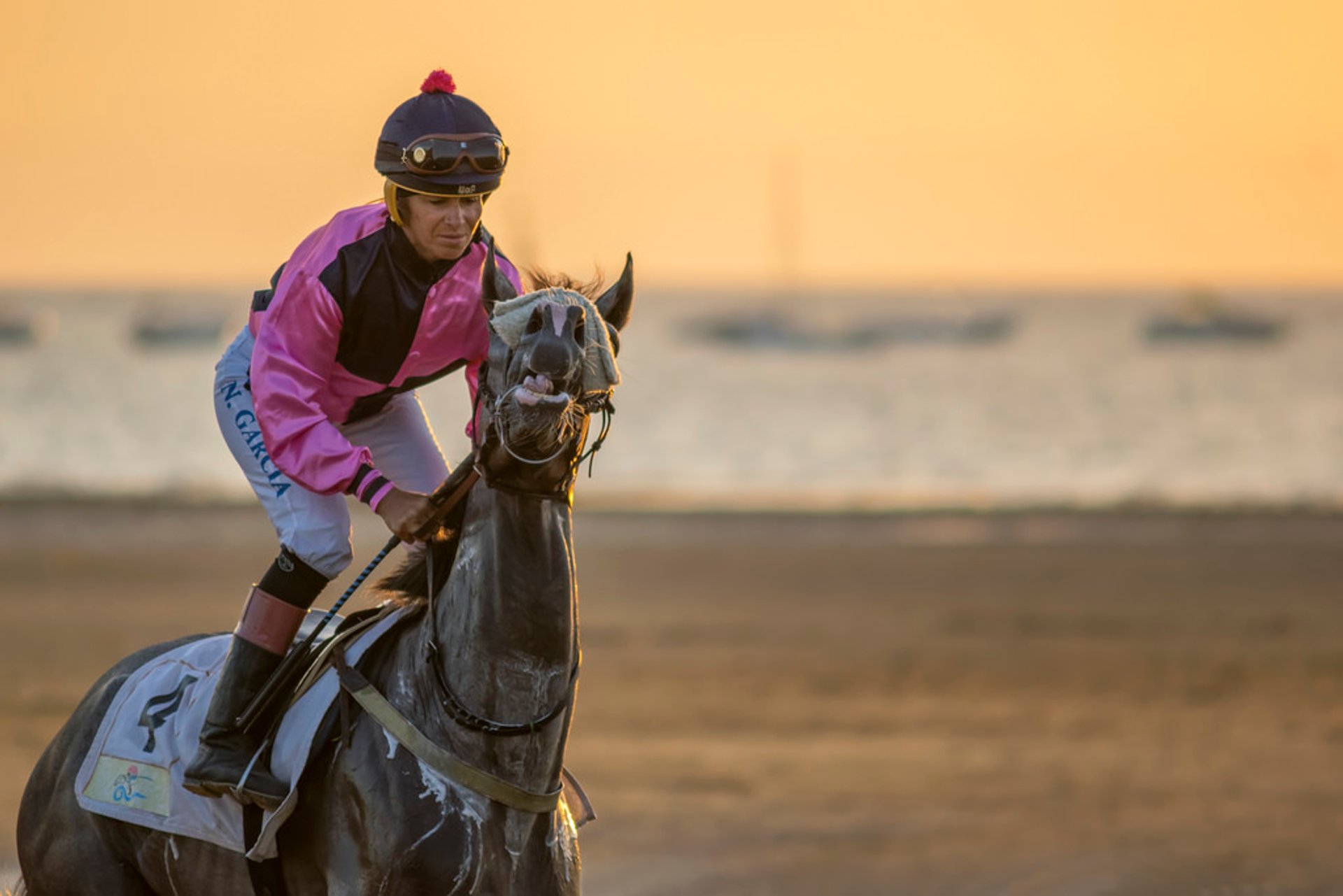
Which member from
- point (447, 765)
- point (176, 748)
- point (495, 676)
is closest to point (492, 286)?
point (495, 676)

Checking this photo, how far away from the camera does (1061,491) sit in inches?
1344

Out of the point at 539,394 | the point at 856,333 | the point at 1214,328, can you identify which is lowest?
the point at 1214,328

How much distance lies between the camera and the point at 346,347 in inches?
221

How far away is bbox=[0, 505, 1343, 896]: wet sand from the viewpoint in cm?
1085

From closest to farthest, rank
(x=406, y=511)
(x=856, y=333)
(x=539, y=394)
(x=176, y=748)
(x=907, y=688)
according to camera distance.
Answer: (x=539, y=394) → (x=406, y=511) → (x=176, y=748) → (x=907, y=688) → (x=856, y=333)

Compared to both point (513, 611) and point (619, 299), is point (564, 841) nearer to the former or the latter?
point (513, 611)

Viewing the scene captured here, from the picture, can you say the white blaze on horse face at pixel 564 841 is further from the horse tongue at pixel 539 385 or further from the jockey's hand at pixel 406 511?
the horse tongue at pixel 539 385

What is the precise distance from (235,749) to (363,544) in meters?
16.9

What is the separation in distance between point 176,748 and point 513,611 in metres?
1.37

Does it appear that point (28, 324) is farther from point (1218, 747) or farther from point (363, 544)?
point (1218, 747)

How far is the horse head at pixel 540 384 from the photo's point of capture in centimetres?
488

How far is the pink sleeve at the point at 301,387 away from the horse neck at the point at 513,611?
41cm

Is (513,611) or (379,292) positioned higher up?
(379,292)

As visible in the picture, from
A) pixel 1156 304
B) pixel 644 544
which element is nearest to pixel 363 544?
pixel 644 544
